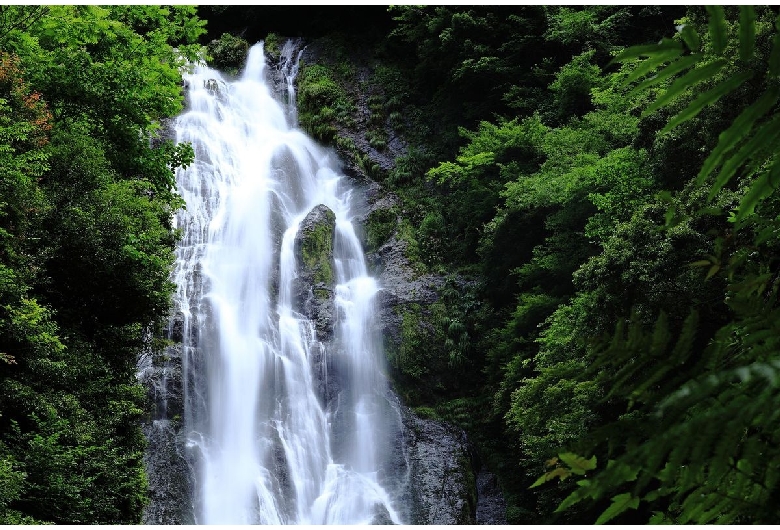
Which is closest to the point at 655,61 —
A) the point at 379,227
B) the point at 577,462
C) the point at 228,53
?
the point at 577,462

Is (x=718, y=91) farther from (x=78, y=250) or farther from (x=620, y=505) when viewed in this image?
(x=78, y=250)

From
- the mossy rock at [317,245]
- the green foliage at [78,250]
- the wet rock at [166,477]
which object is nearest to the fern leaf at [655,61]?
the green foliage at [78,250]

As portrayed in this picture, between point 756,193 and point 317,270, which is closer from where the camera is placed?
point 756,193

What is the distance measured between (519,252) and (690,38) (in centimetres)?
1626

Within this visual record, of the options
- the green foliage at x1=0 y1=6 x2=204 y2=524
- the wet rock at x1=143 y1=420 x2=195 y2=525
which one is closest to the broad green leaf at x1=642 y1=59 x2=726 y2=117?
the green foliage at x1=0 y1=6 x2=204 y2=524

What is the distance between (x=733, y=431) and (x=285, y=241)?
18836 millimetres

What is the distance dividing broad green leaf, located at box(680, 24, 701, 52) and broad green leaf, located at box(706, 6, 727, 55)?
4cm

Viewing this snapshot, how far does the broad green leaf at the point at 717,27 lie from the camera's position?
4.13 feet

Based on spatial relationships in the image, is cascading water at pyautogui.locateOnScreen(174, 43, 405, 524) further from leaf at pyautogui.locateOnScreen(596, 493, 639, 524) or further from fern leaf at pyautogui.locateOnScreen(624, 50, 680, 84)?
fern leaf at pyautogui.locateOnScreen(624, 50, 680, 84)

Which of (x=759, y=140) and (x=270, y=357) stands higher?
(x=270, y=357)

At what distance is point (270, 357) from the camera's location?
1692 cm

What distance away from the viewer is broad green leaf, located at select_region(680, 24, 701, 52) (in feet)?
4.10

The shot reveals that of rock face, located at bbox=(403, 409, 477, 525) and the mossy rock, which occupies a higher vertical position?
the mossy rock

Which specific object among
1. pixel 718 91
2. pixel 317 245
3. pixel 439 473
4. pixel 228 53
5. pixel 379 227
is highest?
pixel 228 53
